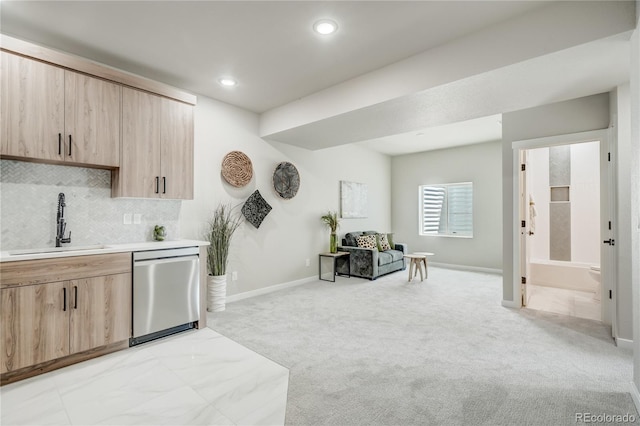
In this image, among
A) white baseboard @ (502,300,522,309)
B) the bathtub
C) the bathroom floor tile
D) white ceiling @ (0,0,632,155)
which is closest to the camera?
white ceiling @ (0,0,632,155)

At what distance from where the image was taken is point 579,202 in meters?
5.44

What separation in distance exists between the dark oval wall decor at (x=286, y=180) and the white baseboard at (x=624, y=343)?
13.8 feet

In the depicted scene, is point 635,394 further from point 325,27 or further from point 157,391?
point 325,27

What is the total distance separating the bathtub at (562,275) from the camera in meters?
4.95

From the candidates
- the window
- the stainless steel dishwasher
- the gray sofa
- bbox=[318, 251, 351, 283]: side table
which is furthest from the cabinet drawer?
the window

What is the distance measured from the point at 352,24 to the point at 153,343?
335 cm

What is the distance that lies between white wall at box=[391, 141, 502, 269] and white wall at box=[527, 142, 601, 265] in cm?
69

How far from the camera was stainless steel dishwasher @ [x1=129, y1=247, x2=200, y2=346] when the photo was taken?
2766 mm

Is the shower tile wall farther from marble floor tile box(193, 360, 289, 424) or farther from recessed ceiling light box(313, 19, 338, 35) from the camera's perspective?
marble floor tile box(193, 360, 289, 424)

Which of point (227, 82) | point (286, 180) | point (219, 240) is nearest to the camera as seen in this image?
point (227, 82)

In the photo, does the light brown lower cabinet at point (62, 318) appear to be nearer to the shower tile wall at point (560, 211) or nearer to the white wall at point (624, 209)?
the white wall at point (624, 209)

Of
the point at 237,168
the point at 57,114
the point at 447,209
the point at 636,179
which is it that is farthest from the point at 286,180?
the point at 447,209

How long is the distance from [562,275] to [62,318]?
683cm

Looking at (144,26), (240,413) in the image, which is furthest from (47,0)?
(240,413)
